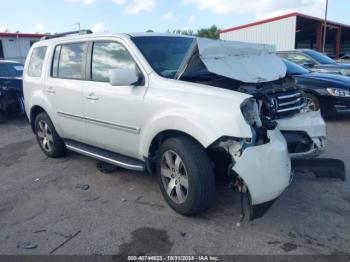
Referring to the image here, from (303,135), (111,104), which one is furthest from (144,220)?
(303,135)

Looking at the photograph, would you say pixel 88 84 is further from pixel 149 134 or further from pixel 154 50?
pixel 149 134

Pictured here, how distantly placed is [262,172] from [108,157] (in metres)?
2.14

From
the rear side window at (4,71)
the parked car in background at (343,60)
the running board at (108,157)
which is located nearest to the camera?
the running board at (108,157)

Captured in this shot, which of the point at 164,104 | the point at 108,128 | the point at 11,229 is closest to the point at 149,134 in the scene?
the point at 164,104

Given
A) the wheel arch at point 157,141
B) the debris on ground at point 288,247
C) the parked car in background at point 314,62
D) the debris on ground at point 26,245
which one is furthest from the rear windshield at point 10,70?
the debris on ground at point 288,247

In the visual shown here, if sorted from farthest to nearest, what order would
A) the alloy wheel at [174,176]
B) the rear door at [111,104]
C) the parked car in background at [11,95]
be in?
the parked car in background at [11,95] < the rear door at [111,104] < the alloy wheel at [174,176]

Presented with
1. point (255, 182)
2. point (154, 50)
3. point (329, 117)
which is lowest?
point (329, 117)

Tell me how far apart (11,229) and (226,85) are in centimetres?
271

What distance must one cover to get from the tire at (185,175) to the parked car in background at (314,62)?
803 cm

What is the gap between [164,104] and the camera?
3656 mm

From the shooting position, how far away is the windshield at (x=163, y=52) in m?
4.04

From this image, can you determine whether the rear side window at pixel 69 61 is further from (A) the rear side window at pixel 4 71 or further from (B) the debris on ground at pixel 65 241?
(A) the rear side window at pixel 4 71

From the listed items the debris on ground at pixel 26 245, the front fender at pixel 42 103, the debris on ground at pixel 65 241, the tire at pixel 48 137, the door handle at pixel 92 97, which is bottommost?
the debris on ground at pixel 26 245

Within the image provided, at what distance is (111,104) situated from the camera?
4.25 metres
